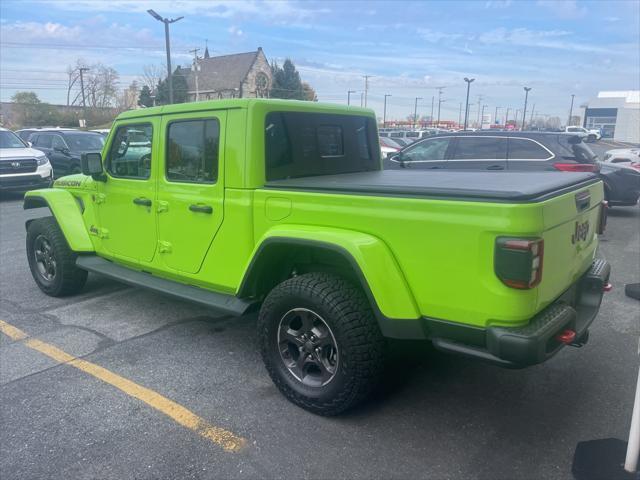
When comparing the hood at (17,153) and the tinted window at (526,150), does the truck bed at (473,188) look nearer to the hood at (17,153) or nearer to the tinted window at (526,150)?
the tinted window at (526,150)

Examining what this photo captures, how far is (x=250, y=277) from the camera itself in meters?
3.43

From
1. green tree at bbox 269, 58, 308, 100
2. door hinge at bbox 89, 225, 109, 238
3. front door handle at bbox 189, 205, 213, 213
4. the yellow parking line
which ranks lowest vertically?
the yellow parking line

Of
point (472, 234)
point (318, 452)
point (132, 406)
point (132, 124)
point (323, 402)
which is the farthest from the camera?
point (132, 124)

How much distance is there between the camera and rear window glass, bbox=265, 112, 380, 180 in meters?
3.66

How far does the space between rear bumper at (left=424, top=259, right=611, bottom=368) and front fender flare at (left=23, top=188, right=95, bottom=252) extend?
3627mm

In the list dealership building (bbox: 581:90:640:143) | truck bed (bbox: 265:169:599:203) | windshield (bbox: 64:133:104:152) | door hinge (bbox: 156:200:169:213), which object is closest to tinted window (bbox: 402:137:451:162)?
truck bed (bbox: 265:169:599:203)

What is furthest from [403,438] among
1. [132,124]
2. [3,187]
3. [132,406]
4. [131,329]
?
[3,187]

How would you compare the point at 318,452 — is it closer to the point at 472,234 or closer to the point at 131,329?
the point at 472,234

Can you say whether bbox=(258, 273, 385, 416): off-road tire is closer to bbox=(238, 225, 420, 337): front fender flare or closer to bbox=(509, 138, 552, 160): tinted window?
bbox=(238, 225, 420, 337): front fender flare

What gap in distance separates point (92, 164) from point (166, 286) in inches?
54.2

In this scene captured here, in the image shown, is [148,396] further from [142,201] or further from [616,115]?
[616,115]

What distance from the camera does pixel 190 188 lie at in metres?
3.85

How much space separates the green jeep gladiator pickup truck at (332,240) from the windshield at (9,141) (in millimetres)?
9939

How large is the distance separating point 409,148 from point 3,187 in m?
9.45
